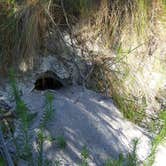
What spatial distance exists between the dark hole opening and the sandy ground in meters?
0.17

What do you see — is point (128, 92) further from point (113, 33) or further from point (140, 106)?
point (113, 33)

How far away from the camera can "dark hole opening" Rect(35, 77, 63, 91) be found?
3631 mm

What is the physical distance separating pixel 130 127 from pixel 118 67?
0.63m

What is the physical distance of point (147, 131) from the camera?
11.0 ft

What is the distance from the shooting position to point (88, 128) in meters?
3.05

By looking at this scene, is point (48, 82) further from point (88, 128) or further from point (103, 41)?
point (88, 128)

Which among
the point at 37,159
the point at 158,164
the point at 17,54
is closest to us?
the point at 37,159

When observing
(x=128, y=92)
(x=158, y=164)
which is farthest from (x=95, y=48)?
(x=158, y=164)

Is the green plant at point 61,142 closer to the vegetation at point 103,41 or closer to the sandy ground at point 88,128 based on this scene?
the sandy ground at point 88,128

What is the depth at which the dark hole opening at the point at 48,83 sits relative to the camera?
3.63 m

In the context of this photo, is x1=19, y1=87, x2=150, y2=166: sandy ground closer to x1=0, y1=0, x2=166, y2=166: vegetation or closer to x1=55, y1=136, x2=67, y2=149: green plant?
x1=55, y1=136, x2=67, y2=149: green plant

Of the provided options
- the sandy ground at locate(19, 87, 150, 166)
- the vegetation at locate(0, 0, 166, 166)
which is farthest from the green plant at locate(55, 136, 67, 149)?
the vegetation at locate(0, 0, 166, 166)

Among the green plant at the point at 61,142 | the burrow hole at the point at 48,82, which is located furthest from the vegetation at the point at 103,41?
the green plant at the point at 61,142

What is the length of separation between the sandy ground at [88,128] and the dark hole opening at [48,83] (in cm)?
17
